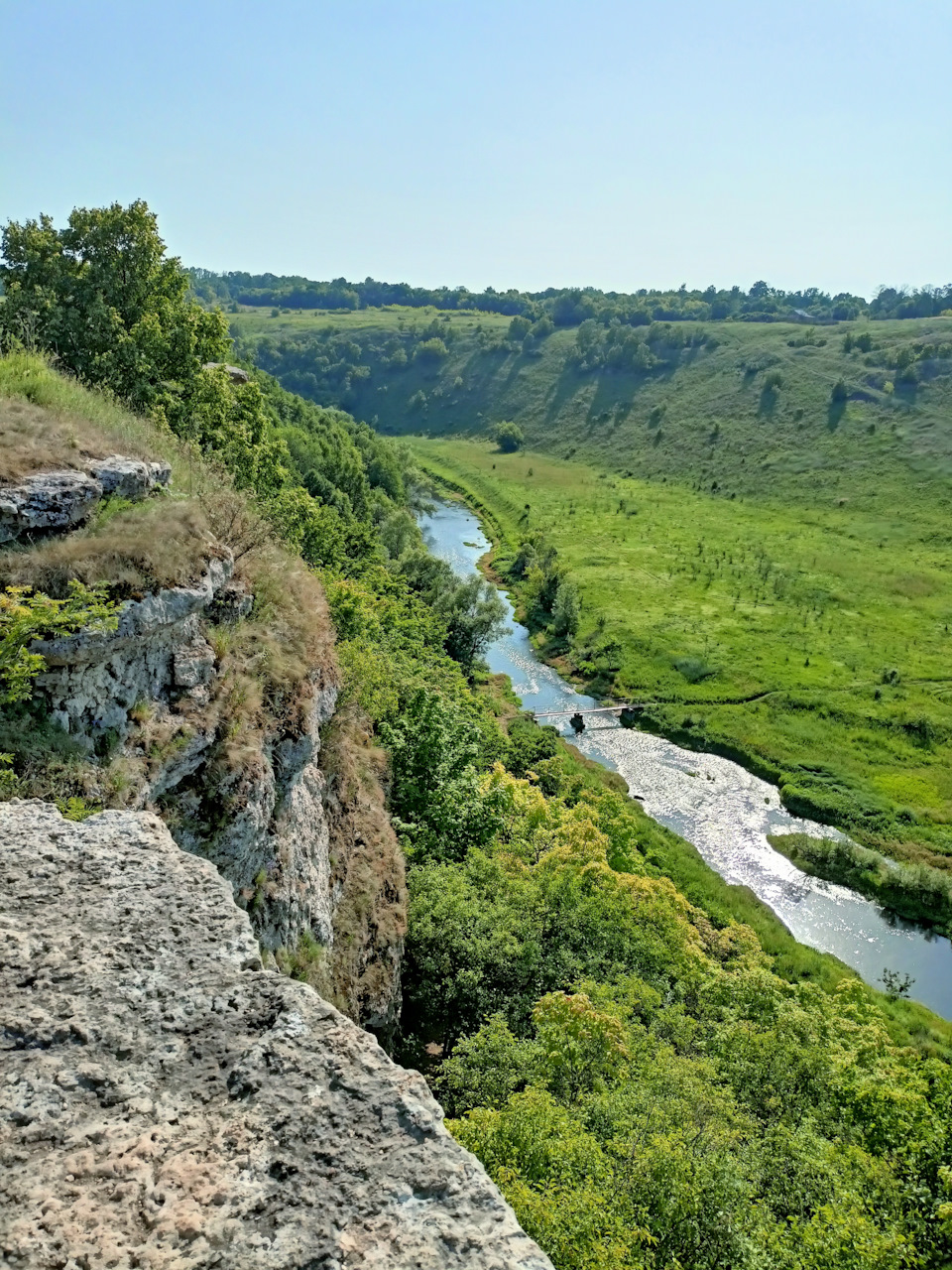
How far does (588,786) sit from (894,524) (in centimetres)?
6875

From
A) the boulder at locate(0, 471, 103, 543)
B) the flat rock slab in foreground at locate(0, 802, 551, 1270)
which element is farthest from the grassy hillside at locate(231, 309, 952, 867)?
the flat rock slab in foreground at locate(0, 802, 551, 1270)

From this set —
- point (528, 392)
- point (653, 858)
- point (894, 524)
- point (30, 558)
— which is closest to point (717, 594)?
point (894, 524)

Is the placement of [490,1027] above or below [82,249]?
below

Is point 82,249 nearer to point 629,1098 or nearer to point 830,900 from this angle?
point 629,1098

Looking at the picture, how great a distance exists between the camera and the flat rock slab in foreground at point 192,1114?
4.64 meters

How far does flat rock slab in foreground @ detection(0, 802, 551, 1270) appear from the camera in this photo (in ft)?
15.2

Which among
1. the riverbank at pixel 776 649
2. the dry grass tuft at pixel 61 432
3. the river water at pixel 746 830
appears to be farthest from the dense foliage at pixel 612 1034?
the riverbank at pixel 776 649

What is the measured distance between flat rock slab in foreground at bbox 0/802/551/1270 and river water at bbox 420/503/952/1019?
1320 inches

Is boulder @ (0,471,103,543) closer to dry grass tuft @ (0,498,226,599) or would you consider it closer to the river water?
dry grass tuft @ (0,498,226,599)

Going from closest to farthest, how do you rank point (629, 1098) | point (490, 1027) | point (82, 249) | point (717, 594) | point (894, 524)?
point (629, 1098)
point (490, 1027)
point (82, 249)
point (717, 594)
point (894, 524)

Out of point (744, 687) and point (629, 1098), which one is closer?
point (629, 1098)

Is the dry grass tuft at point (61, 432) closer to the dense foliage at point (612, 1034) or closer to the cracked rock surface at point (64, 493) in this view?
the cracked rock surface at point (64, 493)

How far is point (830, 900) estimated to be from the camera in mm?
36750

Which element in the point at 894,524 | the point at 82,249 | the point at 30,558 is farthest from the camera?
the point at 894,524
